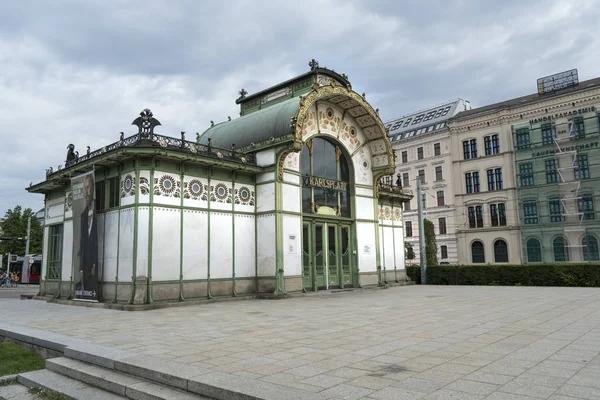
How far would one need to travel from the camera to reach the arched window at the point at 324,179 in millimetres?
20859

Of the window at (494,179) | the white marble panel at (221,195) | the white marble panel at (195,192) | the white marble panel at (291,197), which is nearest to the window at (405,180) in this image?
the window at (494,179)

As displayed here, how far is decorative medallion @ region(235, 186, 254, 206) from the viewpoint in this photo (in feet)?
61.9

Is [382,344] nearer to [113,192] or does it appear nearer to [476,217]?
[113,192]

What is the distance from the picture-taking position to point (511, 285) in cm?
2494

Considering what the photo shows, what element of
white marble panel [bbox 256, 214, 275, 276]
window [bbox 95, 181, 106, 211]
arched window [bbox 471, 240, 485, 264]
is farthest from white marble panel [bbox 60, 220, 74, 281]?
arched window [bbox 471, 240, 485, 264]

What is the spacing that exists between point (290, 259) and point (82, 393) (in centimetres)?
1313

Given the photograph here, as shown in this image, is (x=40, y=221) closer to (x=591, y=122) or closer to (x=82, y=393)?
(x=82, y=393)

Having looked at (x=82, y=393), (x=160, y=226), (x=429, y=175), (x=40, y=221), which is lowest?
(x=82, y=393)

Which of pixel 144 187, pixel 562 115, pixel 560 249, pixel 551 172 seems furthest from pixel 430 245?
pixel 144 187

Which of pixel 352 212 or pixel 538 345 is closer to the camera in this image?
pixel 538 345

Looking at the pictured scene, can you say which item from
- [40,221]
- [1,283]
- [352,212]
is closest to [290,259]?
[352,212]

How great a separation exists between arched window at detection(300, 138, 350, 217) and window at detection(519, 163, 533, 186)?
112ft

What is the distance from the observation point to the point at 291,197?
19.7 meters

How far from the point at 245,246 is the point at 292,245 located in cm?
198
